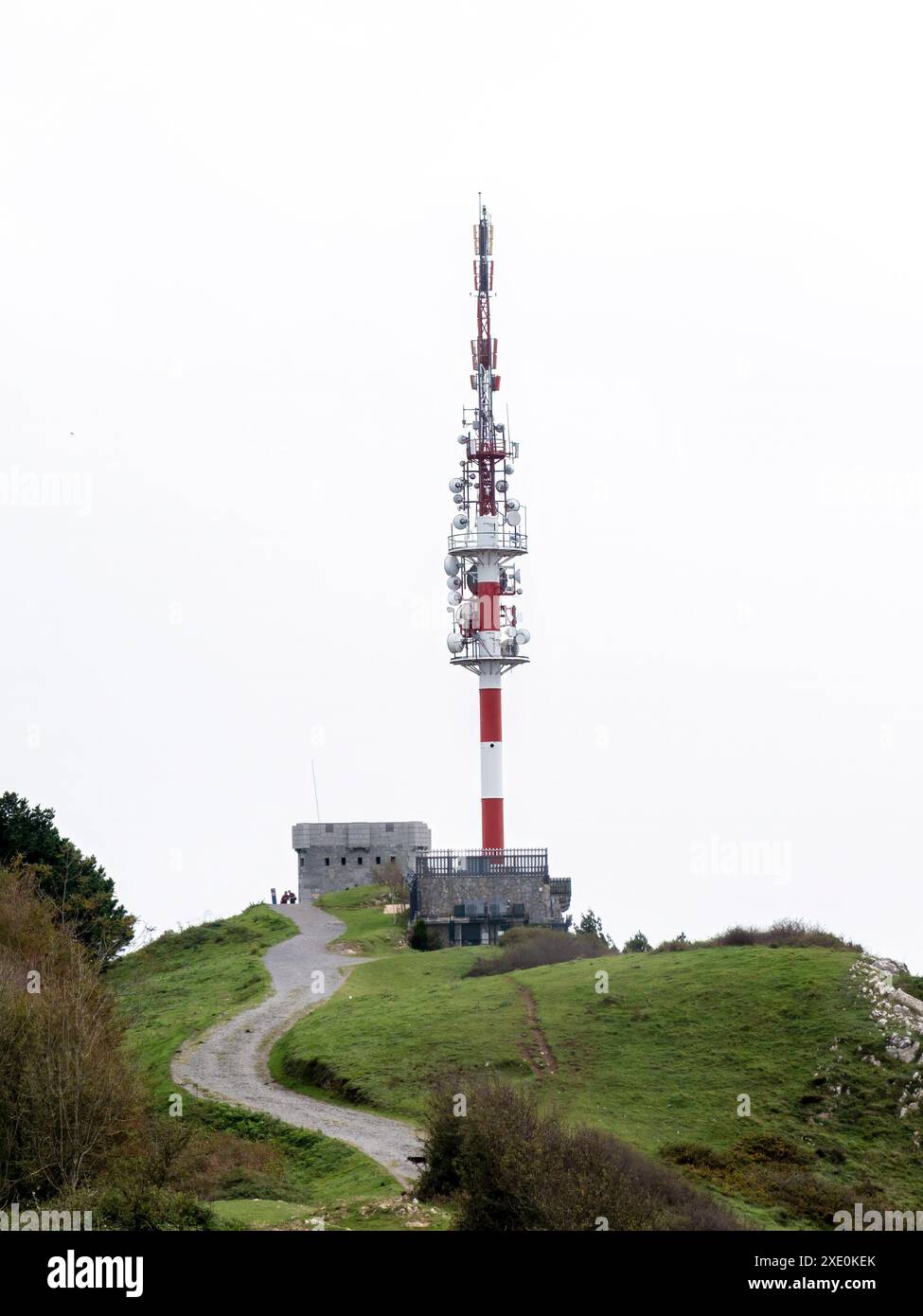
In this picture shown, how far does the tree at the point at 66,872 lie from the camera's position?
5950 centimetres

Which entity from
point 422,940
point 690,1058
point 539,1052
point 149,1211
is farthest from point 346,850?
point 149,1211

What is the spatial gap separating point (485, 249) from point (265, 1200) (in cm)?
5749

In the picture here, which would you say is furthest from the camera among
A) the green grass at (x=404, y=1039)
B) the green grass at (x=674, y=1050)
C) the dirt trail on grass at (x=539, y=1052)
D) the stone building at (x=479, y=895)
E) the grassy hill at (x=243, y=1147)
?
the stone building at (x=479, y=895)

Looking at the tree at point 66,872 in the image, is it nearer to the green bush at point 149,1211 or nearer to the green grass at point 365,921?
the green grass at point 365,921

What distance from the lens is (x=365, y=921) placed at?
7600 cm

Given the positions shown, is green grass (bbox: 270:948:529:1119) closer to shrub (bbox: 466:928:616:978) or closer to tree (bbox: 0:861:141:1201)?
shrub (bbox: 466:928:616:978)

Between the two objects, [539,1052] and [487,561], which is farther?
[487,561]

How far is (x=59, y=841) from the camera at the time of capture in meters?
64.4

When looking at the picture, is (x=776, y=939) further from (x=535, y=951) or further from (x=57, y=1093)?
(x=57, y=1093)

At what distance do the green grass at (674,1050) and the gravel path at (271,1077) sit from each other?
1.01 metres

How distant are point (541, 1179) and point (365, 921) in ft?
162

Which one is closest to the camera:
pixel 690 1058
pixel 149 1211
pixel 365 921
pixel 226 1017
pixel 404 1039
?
pixel 149 1211

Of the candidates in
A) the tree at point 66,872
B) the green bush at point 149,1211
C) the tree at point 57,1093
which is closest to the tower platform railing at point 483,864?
the tree at point 66,872

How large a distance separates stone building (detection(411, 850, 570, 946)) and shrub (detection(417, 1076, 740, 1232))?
39054mm
